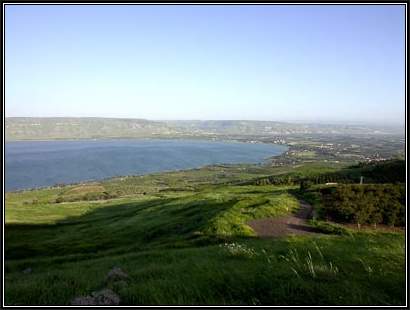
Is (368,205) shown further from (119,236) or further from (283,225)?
(119,236)

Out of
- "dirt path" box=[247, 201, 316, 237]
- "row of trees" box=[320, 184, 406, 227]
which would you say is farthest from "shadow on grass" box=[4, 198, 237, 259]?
"row of trees" box=[320, 184, 406, 227]

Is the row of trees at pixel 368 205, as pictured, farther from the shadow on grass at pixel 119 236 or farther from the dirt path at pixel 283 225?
the shadow on grass at pixel 119 236

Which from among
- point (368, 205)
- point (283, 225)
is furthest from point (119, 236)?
point (368, 205)

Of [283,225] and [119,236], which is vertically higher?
[283,225]

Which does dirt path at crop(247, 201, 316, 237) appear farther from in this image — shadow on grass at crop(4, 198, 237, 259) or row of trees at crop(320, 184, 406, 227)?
shadow on grass at crop(4, 198, 237, 259)

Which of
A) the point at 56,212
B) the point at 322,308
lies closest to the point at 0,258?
the point at 322,308

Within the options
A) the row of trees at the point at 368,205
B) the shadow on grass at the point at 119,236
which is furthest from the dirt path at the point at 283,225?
the shadow on grass at the point at 119,236
